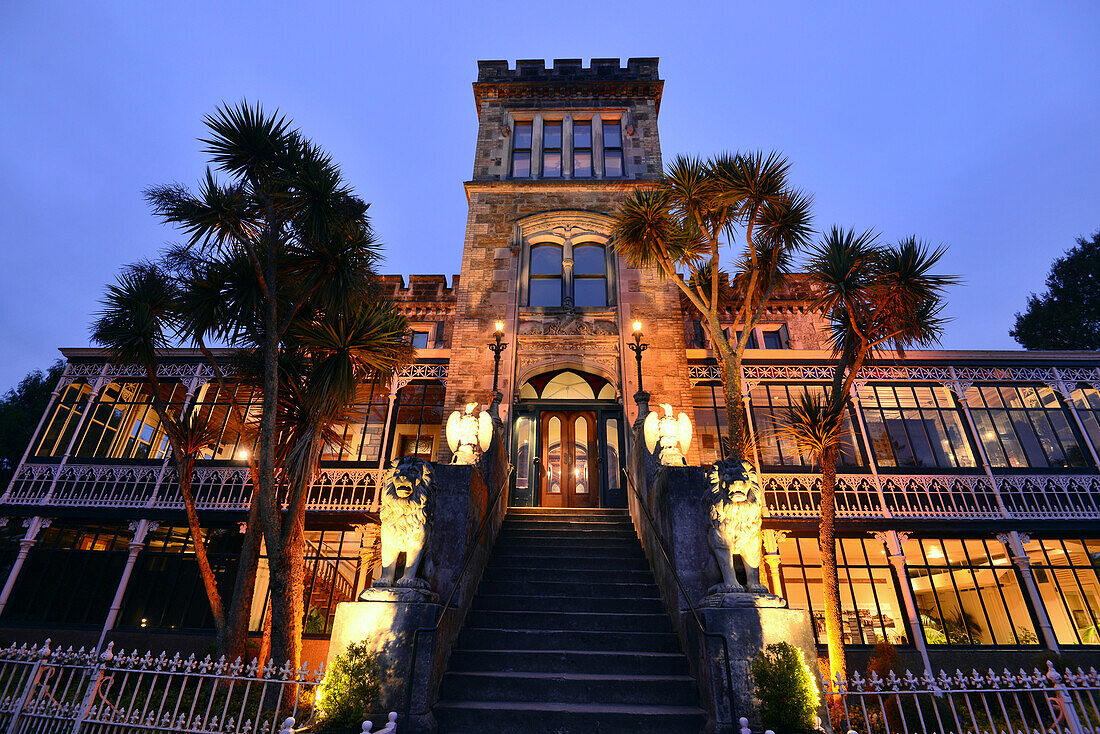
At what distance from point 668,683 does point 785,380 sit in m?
9.15

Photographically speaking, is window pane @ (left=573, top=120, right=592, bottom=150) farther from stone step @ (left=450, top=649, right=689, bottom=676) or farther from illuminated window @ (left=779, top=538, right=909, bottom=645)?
stone step @ (left=450, top=649, right=689, bottom=676)

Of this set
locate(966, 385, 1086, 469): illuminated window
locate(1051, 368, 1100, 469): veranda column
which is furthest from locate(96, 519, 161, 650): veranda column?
locate(966, 385, 1086, 469): illuminated window

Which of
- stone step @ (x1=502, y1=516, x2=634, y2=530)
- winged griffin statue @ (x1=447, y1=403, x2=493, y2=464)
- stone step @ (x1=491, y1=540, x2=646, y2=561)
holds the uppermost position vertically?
winged griffin statue @ (x1=447, y1=403, x2=493, y2=464)

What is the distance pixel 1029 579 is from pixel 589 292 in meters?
11.3

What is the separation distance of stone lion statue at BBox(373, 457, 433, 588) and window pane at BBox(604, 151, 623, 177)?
12.4 metres

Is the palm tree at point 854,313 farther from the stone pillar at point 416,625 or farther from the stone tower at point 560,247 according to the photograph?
the stone pillar at point 416,625

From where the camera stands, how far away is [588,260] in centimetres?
1441

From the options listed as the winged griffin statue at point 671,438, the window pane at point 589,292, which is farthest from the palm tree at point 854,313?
the window pane at point 589,292

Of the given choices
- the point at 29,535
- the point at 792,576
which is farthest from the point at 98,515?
the point at 792,576

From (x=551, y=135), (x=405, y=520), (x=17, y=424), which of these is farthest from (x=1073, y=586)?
(x=17, y=424)

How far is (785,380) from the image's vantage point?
12.7 m

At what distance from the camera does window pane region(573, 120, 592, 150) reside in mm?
16375

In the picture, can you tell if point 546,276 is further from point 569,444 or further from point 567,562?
point 567,562

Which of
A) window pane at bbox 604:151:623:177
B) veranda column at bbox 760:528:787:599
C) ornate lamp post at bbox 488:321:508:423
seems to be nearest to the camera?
veranda column at bbox 760:528:787:599
